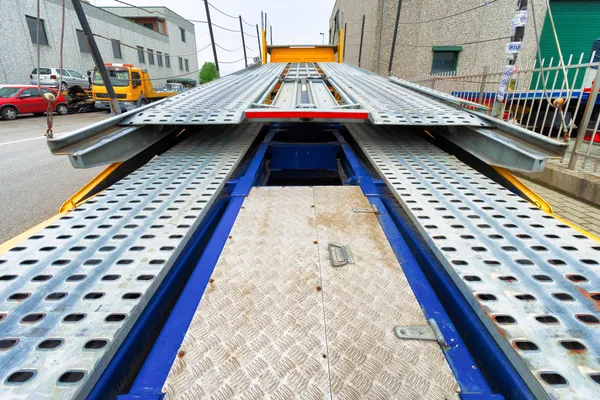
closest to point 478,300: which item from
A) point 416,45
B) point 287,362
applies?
point 287,362

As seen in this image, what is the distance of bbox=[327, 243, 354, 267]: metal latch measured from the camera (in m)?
1.56

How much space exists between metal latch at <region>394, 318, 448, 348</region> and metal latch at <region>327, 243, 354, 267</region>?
45 cm

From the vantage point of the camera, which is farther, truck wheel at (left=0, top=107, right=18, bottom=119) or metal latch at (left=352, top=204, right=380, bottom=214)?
truck wheel at (left=0, top=107, right=18, bottom=119)

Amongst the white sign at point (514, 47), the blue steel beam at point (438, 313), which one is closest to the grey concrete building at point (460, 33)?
the white sign at point (514, 47)

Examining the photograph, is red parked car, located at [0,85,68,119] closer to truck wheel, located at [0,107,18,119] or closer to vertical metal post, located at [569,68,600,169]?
truck wheel, located at [0,107,18,119]

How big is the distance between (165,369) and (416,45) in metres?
16.9

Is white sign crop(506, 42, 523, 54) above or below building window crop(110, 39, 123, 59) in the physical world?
below

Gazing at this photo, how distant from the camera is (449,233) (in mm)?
1573

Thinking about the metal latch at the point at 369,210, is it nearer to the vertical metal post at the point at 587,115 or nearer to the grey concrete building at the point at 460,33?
the vertical metal post at the point at 587,115

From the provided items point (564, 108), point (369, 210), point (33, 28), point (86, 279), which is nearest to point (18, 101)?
point (33, 28)

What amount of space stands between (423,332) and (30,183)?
6223 millimetres

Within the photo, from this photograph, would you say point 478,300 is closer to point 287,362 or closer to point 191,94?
point 287,362

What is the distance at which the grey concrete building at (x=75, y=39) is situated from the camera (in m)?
17.5

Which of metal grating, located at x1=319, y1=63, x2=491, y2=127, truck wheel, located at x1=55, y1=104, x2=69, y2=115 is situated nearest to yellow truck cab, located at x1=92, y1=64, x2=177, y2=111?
truck wheel, located at x1=55, y1=104, x2=69, y2=115
